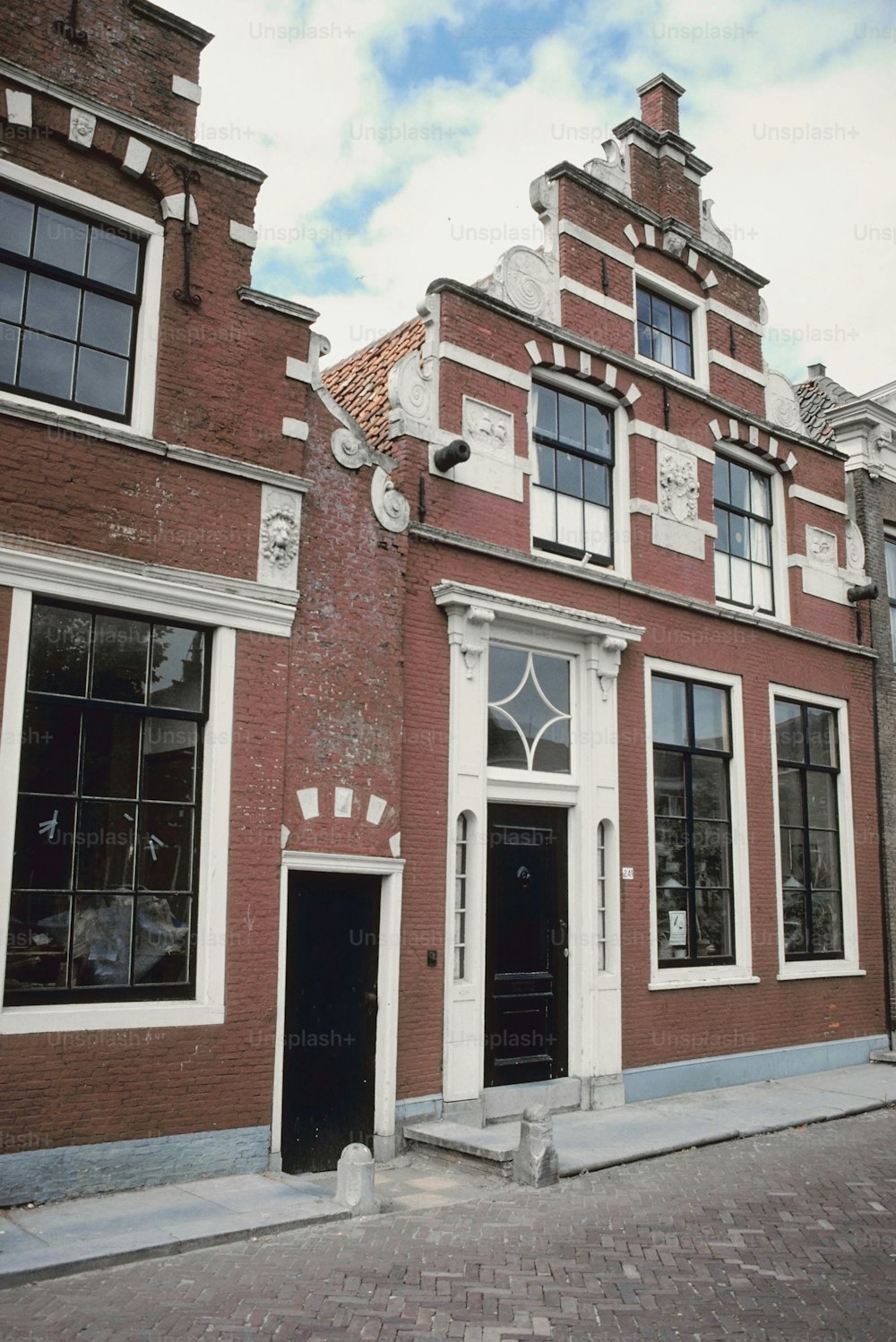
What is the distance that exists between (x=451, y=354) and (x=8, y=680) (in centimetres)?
550

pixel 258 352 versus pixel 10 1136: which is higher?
pixel 258 352

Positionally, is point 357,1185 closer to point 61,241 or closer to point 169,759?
point 169,759

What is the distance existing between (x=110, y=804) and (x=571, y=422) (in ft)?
21.9

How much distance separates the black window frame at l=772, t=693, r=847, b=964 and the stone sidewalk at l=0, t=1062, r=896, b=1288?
7.23 ft

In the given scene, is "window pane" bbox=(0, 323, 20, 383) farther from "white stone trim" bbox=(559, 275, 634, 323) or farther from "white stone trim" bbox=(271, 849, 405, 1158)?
"white stone trim" bbox=(559, 275, 634, 323)

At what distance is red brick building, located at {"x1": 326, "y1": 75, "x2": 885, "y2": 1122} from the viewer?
10305 mm

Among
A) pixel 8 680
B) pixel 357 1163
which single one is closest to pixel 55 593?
pixel 8 680

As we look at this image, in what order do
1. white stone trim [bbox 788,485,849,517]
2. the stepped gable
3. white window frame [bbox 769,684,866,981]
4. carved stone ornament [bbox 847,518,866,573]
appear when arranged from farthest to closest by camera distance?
carved stone ornament [bbox 847,518,866,573], white stone trim [bbox 788,485,849,517], white window frame [bbox 769,684,866,981], the stepped gable

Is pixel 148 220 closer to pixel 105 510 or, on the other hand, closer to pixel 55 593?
pixel 105 510

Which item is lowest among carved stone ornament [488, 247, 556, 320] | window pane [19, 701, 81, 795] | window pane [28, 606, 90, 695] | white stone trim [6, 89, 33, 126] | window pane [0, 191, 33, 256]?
window pane [19, 701, 81, 795]

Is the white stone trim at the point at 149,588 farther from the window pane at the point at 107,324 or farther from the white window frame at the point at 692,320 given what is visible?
the white window frame at the point at 692,320

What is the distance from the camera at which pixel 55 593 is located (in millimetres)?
7809

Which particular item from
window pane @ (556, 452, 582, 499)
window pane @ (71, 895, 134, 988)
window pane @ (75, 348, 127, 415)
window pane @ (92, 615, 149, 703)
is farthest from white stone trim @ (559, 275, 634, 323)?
window pane @ (71, 895, 134, 988)

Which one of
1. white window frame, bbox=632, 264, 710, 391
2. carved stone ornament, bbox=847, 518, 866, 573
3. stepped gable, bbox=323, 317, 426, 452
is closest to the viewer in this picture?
stepped gable, bbox=323, 317, 426, 452
